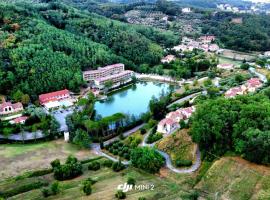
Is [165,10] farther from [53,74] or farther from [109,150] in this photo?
[109,150]

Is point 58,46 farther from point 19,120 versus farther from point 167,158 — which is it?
point 167,158

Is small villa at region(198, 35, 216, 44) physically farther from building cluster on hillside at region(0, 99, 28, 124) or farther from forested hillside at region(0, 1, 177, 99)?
building cluster on hillside at region(0, 99, 28, 124)

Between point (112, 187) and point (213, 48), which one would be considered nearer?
point (112, 187)

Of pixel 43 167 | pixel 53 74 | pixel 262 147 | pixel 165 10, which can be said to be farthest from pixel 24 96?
pixel 165 10

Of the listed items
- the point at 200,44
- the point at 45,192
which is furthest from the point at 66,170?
the point at 200,44

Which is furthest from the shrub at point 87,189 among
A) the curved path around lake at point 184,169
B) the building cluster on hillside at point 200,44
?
the building cluster on hillside at point 200,44

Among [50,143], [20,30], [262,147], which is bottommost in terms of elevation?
[50,143]

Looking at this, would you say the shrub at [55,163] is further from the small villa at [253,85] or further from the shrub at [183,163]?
the small villa at [253,85]
